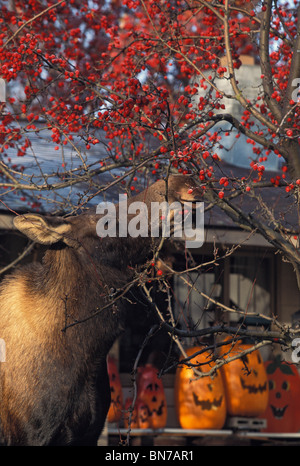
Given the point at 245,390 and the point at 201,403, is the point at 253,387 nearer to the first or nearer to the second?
the point at 245,390

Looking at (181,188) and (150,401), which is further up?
(181,188)

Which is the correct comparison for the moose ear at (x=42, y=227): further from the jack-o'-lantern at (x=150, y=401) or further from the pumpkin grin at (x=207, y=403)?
the pumpkin grin at (x=207, y=403)

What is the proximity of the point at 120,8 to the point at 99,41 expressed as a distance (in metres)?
1.35

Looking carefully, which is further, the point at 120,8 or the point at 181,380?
the point at 120,8

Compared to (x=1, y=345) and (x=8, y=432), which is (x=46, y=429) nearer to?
(x=8, y=432)

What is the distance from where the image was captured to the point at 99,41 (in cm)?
1859

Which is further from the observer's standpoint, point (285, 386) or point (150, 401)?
point (285, 386)

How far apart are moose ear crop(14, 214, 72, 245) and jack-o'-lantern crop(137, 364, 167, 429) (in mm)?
5036

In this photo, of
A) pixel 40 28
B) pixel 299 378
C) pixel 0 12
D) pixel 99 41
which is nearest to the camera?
pixel 0 12

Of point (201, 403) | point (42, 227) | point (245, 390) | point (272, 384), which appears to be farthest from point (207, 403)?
point (42, 227)

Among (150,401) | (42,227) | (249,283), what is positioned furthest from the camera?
(249,283)

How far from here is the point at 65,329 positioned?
4590 millimetres

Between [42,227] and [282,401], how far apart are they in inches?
267
